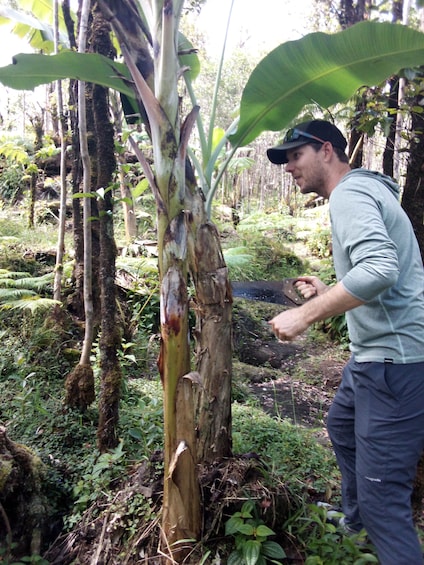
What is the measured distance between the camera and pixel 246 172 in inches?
818

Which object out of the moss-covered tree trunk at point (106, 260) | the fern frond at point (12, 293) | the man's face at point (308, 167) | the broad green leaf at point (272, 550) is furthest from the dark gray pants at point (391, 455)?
the fern frond at point (12, 293)

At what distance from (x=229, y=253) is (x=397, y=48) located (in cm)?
609

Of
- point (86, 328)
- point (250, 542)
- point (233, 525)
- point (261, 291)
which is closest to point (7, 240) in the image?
point (86, 328)

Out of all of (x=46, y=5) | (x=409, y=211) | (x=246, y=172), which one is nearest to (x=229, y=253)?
(x=46, y=5)

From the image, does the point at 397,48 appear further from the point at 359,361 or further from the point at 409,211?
the point at 359,361

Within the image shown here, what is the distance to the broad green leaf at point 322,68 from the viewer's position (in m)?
2.07

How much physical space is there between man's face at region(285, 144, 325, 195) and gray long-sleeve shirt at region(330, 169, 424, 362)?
24cm

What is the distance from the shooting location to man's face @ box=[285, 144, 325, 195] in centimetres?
213

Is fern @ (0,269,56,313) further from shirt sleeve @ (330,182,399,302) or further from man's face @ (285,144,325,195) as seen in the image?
shirt sleeve @ (330,182,399,302)

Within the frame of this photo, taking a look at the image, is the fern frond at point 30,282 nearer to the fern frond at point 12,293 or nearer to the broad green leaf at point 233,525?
the fern frond at point 12,293

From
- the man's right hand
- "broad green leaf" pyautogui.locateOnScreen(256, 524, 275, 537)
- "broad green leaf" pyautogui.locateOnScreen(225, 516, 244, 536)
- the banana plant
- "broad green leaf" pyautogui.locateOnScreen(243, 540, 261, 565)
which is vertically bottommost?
"broad green leaf" pyautogui.locateOnScreen(243, 540, 261, 565)

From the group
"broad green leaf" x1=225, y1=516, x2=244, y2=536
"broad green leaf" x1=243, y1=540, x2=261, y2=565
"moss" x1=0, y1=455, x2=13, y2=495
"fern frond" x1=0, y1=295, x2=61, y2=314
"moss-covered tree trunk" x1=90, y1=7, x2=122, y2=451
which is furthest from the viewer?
"fern frond" x1=0, y1=295, x2=61, y2=314

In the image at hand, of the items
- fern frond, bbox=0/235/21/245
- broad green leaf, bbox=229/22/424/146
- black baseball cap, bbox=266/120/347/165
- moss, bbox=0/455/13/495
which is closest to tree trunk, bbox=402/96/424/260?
broad green leaf, bbox=229/22/424/146

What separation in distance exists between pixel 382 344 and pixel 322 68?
151cm
